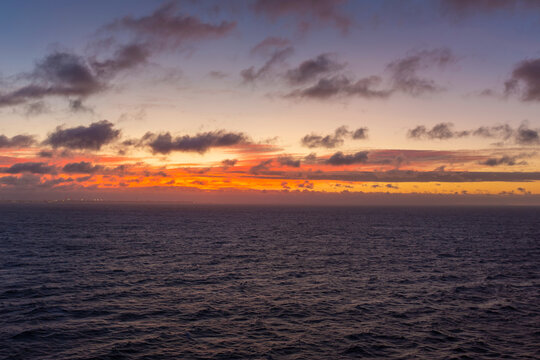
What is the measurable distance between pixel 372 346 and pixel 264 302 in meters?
13.8

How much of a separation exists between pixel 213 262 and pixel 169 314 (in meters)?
28.6

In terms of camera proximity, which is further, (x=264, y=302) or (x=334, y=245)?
(x=334, y=245)

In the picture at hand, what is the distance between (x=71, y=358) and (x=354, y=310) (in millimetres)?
24377

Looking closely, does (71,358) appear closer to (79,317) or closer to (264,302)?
(79,317)

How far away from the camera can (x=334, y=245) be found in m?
89.8

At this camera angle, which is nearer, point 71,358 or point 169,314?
point 71,358

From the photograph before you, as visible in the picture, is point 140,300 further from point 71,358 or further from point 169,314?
point 71,358

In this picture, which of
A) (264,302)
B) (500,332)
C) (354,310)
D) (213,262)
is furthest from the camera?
(213,262)

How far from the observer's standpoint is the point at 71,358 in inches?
1036

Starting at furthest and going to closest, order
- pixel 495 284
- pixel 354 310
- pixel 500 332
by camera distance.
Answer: pixel 495 284, pixel 354 310, pixel 500 332

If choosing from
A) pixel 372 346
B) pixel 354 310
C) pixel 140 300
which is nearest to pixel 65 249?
pixel 140 300

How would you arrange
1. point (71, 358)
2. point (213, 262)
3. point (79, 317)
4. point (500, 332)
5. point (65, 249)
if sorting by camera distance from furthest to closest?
point (65, 249), point (213, 262), point (79, 317), point (500, 332), point (71, 358)

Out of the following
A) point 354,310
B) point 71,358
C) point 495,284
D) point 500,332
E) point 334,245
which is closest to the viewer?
point 71,358

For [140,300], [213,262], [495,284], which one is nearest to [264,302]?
[140,300]
